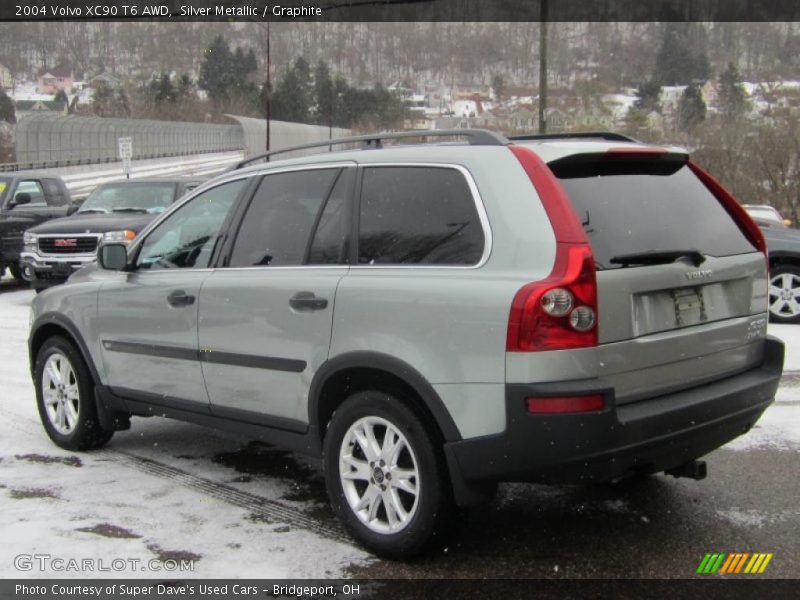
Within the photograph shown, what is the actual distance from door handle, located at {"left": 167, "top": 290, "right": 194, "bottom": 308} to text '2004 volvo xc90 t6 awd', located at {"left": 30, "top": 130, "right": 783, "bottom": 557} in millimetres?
11

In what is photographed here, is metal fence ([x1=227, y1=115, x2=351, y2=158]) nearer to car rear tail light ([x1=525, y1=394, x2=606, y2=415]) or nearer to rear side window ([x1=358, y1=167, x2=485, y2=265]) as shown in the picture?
rear side window ([x1=358, y1=167, x2=485, y2=265])

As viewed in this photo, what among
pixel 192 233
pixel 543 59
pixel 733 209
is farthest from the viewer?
pixel 543 59

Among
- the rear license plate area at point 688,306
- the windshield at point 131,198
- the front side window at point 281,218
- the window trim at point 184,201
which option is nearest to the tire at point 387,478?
the front side window at point 281,218

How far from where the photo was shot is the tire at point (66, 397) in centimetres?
559

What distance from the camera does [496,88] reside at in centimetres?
8156

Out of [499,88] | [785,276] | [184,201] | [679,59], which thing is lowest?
[785,276]

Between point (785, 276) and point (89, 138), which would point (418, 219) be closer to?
point (785, 276)

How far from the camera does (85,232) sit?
1241cm

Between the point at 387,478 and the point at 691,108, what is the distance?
84.2m

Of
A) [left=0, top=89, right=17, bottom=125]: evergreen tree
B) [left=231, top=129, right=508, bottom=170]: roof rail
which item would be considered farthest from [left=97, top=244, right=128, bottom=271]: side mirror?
[left=0, top=89, right=17, bottom=125]: evergreen tree

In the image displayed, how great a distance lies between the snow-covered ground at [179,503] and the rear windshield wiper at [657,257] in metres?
1.38

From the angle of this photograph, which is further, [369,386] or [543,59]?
[543,59]

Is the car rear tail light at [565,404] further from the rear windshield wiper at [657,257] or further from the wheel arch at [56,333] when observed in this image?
the wheel arch at [56,333]

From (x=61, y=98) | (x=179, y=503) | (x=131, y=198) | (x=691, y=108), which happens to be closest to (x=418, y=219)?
(x=179, y=503)
